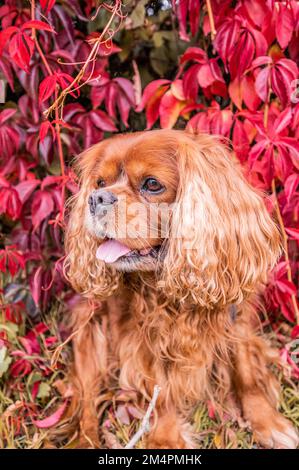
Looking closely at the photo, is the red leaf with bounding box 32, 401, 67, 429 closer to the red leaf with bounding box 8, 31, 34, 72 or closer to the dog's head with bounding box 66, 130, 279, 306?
the dog's head with bounding box 66, 130, 279, 306

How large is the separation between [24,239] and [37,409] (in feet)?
2.23

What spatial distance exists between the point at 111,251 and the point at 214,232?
1.08 feet

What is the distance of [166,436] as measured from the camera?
2.08m

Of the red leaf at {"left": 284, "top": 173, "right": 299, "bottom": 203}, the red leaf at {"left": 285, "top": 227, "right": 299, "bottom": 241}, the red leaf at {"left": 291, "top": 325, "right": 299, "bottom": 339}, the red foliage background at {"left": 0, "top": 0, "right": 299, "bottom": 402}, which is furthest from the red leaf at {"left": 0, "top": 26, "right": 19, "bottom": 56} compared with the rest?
the red leaf at {"left": 291, "top": 325, "right": 299, "bottom": 339}

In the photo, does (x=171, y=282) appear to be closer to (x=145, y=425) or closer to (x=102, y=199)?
(x=102, y=199)

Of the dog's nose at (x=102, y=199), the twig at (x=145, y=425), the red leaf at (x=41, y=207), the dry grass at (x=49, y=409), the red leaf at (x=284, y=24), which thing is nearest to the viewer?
the dog's nose at (x=102, y=199)

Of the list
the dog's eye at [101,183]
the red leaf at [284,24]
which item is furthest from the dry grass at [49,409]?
the red leaf at [284,24]

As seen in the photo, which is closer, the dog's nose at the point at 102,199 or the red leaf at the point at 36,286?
the dog's nose at the point at 102,199

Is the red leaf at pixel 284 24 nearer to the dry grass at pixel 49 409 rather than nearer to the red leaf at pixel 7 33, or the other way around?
the red leaf at pixel 7 33

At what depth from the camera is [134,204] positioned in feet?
6.02

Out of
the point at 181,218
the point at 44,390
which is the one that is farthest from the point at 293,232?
the point at 44,390

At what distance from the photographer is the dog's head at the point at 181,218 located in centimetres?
184

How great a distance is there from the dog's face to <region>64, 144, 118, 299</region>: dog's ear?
14 cm

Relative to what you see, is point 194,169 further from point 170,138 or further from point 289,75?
point 289,75
